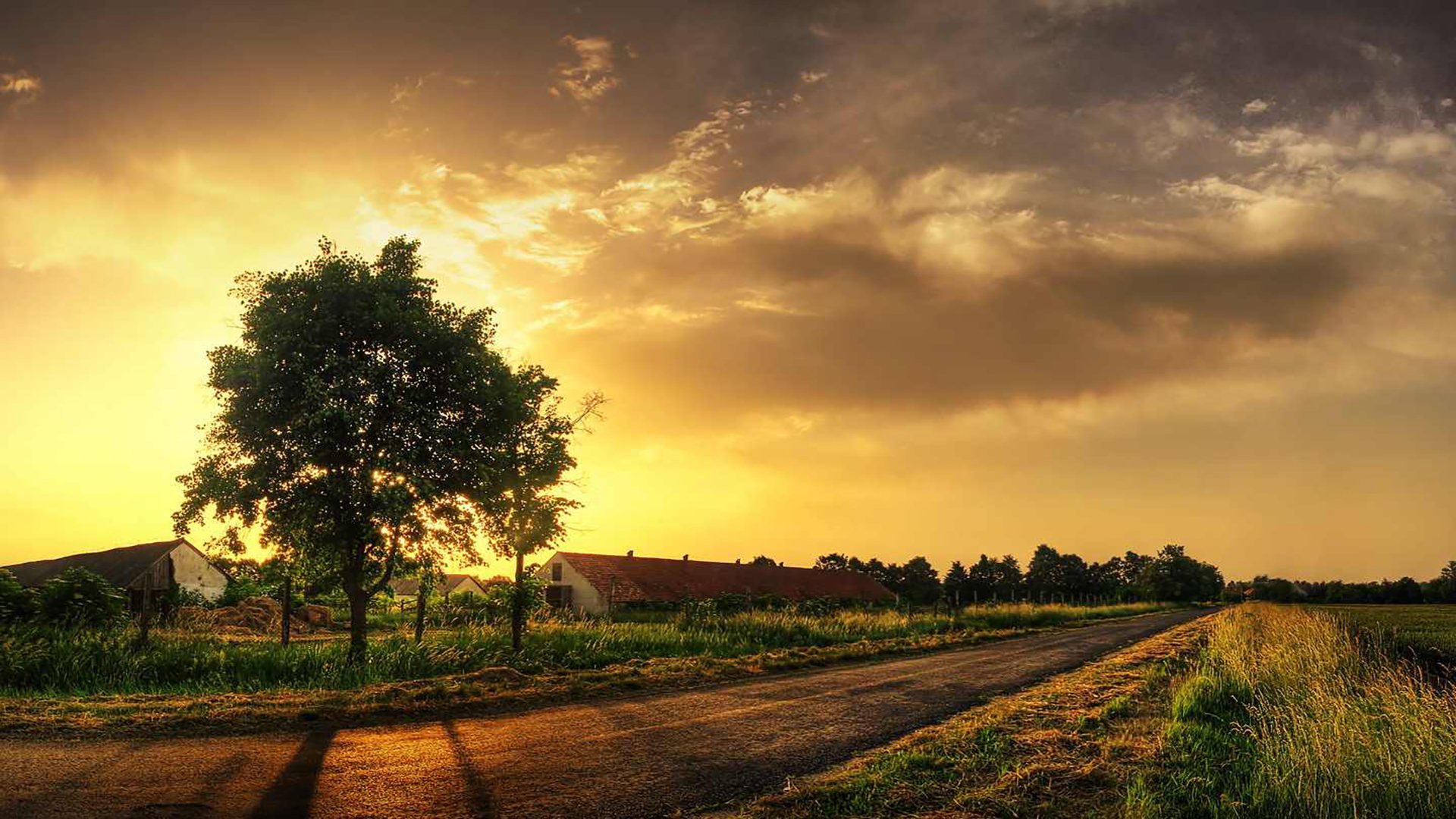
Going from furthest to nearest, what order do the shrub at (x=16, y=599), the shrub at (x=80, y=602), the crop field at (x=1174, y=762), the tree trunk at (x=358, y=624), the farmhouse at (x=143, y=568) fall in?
1. the farmhouse at (x=143, y=568)
2. the shrub at (x=80, y=602)
3. the shrub at (x=16, y=599)
4. the tree trunk at (x=358, y=624)
5. the crop field at (x=1174, y=762)

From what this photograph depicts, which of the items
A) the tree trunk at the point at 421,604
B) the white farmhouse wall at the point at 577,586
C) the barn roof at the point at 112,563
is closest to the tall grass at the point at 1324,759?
the tree trunk at the point at 421,604

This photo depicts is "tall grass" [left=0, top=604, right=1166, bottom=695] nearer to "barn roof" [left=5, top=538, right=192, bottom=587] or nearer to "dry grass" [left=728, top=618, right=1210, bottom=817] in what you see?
"dry grass" [left=728, top=618, right=1210, bottom=817]

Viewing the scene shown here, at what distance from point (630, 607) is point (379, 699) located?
41.0m

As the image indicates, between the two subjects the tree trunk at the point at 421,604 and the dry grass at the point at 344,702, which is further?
the tree trunk at the point at 421,604

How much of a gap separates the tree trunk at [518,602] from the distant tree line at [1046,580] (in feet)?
225

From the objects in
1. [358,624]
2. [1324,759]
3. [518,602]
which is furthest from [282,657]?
[1324,759]

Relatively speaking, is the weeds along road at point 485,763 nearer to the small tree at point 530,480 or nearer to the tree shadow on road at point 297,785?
the tree shadow on road at point 297,785

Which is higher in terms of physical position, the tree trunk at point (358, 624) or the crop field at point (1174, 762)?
the tree trunk at point (358, 624)

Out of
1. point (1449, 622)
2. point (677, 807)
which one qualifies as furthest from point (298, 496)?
point (1449, 622)

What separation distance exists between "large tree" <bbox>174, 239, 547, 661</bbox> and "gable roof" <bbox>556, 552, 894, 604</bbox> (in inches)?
1179

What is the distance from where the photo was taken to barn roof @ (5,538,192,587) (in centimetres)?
4328

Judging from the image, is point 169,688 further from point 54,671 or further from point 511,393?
point 511,393

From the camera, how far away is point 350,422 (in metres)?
17.3

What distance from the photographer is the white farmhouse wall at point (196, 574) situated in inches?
1795
